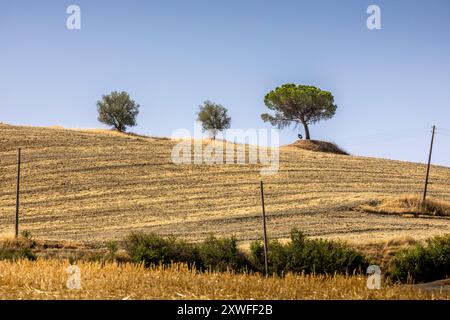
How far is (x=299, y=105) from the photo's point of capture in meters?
110

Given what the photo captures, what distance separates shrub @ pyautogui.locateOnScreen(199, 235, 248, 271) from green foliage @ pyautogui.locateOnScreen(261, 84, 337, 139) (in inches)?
2791

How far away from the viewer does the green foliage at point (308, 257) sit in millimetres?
37562

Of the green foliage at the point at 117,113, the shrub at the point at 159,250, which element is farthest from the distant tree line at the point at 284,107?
the shrub at the point at 159,250

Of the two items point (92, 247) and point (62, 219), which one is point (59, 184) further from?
point (92, 247)

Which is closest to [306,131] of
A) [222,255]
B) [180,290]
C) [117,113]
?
[117,113]

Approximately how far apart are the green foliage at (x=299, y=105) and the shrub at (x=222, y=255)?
233ft

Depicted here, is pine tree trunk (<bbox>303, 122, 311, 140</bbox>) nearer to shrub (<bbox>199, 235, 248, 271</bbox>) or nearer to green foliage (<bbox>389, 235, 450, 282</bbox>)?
green foliage (<bbox>389, 235, 450, 282</bbox>)

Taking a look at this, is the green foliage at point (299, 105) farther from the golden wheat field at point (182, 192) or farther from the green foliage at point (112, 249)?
the green foliage at point (112, 249)

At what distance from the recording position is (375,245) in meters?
41.0

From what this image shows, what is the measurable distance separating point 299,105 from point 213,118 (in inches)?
576

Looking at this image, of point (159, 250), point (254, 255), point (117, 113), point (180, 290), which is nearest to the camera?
point (180, 290)

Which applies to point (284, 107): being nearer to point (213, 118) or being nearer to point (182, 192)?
point (213, 118)

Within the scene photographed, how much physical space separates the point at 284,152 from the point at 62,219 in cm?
3896
